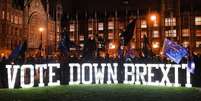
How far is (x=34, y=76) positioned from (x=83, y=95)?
6.93m

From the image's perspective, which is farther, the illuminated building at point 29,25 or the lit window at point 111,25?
the lit window at point 111,25

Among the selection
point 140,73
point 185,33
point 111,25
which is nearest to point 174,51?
point 140,73

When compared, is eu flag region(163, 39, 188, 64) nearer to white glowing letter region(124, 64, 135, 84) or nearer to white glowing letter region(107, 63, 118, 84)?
white glowing letter region(124, 64, 135, 84)

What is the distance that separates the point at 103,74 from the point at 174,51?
16.1 ft

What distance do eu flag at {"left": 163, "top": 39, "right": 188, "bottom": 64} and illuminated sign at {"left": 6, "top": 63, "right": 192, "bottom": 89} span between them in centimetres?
72

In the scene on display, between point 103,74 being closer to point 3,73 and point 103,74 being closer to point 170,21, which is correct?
point 3,73

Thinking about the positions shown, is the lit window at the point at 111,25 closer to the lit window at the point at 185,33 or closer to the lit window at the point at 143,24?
the lit window at the point at 143,24

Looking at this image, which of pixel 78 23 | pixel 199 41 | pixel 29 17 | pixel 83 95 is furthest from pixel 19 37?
pixel 83 95

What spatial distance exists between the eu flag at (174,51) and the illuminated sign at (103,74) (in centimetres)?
72

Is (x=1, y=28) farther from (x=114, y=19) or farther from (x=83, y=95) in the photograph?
(x=83, y=95)

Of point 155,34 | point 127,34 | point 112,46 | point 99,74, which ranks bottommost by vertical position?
point 99,74

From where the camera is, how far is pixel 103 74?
90.3 feet

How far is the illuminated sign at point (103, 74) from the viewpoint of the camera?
24.7 metres

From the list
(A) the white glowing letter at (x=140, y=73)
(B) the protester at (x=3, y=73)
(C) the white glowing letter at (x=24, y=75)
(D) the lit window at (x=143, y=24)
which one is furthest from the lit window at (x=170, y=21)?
(B) the protester at (x=3, y=73)
